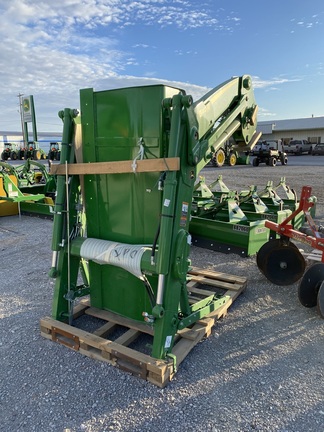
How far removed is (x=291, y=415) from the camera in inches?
86.3

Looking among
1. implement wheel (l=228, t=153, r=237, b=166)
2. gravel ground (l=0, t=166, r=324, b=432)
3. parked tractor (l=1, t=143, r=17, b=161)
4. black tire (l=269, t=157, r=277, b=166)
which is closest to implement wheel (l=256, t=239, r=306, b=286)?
gravel ground (l=0, t=166, r=324, b=432)

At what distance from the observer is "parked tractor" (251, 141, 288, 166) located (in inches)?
987

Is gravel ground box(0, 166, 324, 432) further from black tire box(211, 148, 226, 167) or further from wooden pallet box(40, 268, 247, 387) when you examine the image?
black tire box(211, 148, 226, 167)

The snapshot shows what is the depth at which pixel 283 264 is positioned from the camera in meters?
4.10

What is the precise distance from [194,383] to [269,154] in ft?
80.0

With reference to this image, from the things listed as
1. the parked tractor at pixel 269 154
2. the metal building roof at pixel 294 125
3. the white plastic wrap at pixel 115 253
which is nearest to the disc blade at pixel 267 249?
the white plastic wrap at pixel 115 253

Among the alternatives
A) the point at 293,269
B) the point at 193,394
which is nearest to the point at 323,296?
the point at 293,269

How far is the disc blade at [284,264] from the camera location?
4062 millimetres

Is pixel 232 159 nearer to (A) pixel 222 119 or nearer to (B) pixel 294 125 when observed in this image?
(A) pixel 222 119

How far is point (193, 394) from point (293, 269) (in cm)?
226

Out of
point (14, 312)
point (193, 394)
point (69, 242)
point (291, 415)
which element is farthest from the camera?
point (14, 312)

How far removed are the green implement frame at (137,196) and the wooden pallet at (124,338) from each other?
0.29ft

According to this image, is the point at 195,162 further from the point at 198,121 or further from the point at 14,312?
the point at 14,312

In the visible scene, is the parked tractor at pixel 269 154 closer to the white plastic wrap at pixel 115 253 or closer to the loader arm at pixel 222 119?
the loader arm at pixel 222 119
